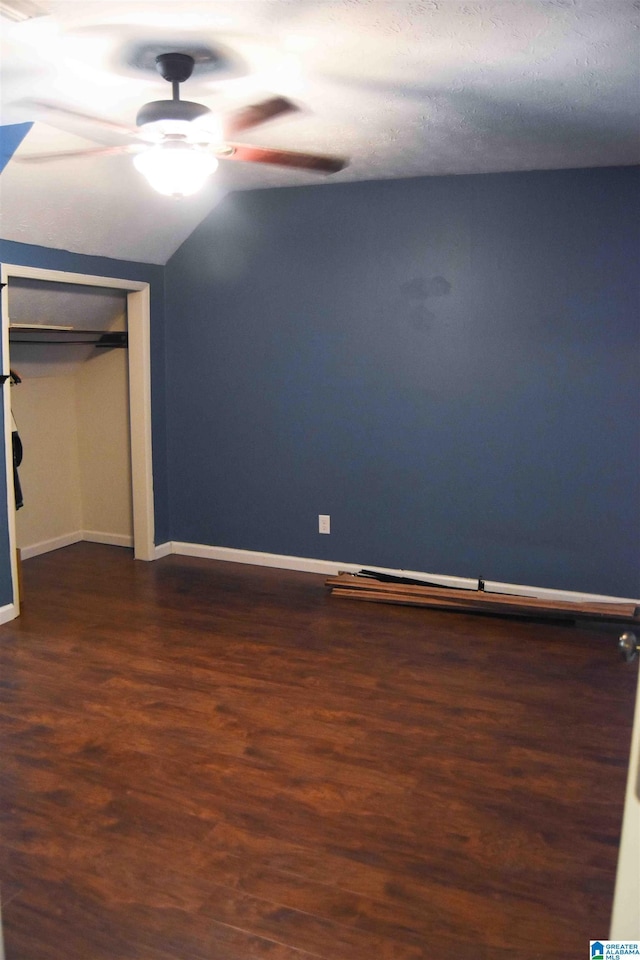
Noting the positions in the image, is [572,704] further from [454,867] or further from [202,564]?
[202,564]

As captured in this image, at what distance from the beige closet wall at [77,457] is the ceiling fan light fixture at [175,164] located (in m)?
2.74

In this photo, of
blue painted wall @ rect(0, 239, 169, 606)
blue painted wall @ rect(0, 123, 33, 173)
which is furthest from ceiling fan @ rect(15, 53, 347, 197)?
blue painted wall @ rect(0, 239, 169, 606)

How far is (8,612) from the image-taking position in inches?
161

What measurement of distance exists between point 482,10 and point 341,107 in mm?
1007

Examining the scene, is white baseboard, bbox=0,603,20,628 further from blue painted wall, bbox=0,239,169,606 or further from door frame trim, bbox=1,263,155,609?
door frame trim, bbox=1,263,155,609

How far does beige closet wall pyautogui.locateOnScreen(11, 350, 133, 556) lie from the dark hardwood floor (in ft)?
4.14

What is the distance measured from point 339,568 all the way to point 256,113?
9.29ft

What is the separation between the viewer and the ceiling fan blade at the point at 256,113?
99.7 inches

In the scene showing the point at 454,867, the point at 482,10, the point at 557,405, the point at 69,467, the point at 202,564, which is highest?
the point at 482,10

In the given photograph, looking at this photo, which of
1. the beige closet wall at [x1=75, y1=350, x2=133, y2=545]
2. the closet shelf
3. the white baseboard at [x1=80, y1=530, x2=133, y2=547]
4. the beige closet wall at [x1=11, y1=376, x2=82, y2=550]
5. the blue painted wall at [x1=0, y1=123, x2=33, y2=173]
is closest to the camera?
the blue painted wall at [x1=0, y1=123, x2=33, y2=173]

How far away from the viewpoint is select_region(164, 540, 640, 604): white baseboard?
4270mm

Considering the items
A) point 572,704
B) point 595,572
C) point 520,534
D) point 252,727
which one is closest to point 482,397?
point 520,534

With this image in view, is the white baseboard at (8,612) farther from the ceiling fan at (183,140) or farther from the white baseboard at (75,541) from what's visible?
the ceiling fan at (183,140)

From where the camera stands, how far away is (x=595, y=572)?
421cm
